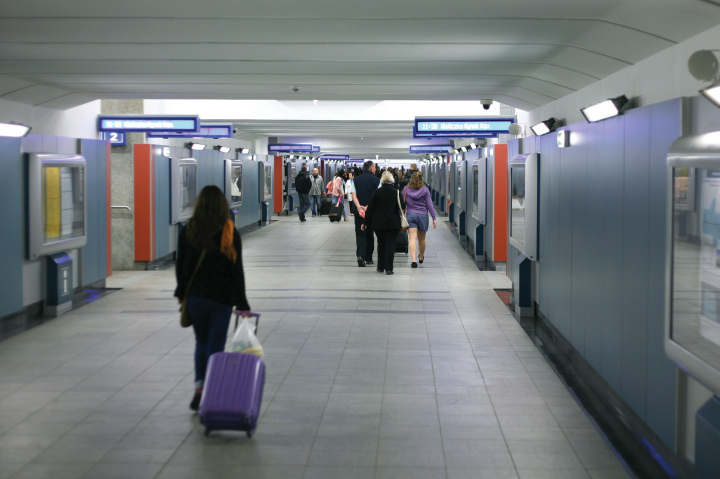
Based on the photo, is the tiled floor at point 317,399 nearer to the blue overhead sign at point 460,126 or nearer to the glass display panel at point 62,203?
the glass display panel at point 62,203

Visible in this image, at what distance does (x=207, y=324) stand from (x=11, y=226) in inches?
155

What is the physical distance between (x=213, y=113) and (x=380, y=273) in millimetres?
6476

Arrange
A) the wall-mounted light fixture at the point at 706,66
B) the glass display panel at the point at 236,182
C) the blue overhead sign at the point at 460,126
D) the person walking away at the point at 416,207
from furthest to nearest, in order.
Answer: the glass display panel at the point at 236,182 < the person walking away at the point at 416,207 < the blue overhead sign at the point at 460,126 < the wall-mounted light fixture at the point at 706,66

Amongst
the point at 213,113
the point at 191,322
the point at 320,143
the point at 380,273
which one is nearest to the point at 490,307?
the point at 380,273

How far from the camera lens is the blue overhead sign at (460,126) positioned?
480 inches

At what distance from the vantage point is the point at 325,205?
1070 inches

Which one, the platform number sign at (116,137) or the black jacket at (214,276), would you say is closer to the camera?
the black jacket at (214,276)

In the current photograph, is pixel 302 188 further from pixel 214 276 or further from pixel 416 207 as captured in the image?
pixel 214 276

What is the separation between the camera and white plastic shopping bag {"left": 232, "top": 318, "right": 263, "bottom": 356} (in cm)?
480

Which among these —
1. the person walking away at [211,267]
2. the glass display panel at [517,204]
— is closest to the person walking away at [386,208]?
the glass display panel at [517,204]

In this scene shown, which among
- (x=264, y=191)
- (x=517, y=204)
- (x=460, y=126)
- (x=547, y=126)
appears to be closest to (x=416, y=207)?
(x=460, y=126)

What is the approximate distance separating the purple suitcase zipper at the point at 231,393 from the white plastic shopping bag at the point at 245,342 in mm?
103

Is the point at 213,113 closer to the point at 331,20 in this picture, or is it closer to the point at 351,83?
the point at 351,83

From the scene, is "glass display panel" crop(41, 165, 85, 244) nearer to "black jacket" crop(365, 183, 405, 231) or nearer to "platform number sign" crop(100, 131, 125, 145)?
"platform number sign" crop(100, 131, 125, 145)
